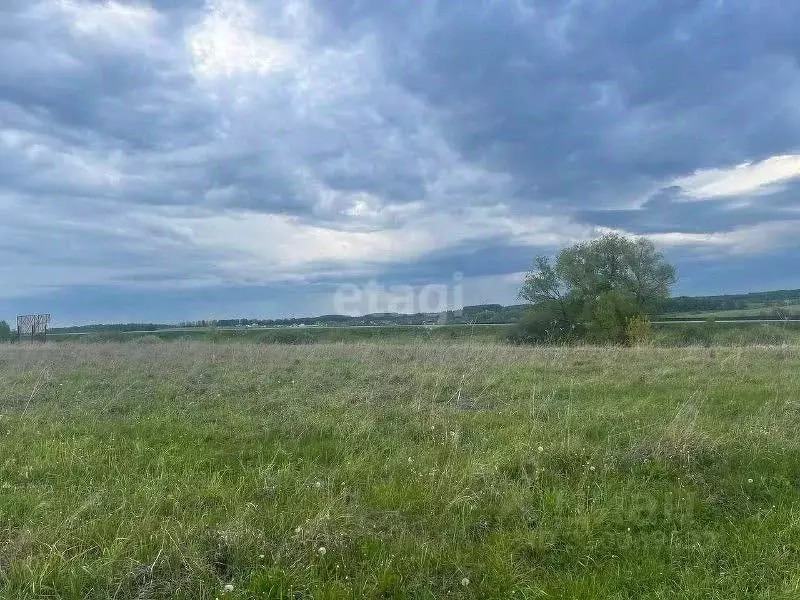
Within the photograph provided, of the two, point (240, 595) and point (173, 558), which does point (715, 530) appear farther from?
point (173, 558)

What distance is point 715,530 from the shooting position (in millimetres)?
4777

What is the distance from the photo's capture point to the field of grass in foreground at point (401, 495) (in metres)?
3.93

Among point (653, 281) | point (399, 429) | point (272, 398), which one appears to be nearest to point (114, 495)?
point (399, 429)

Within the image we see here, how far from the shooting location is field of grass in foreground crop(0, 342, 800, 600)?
12.9 feet

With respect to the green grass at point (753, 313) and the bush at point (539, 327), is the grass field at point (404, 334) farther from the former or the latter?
the green grass at point (753, 313)

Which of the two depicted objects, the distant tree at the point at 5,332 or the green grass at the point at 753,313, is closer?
the distant tree at the point at 5,332

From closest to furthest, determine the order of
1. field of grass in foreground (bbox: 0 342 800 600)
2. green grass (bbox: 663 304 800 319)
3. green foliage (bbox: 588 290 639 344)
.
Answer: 1. field of grass in foreground (bbox: 0 342 800 600)
2. green foliage (bbox: 588 290 639 344)
3. green grass (bbox: 663 304 800 319)

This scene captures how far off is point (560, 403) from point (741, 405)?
2829 mm

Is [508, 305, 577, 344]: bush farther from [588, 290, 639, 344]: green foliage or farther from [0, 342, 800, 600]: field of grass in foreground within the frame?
[0, 342, 800, 600]: field of grass in foreground

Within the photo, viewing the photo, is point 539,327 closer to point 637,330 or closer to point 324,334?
point 637,330

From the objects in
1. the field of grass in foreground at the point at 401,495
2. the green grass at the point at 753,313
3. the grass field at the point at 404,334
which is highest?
the green grass at the point at 753,313

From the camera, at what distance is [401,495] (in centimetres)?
528

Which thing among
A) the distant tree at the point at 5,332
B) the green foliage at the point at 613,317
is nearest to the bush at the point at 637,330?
the green foliage at the point at 613,317

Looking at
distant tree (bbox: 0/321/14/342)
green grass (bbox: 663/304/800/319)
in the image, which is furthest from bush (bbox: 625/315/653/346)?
distant tree (bbox: 0/321/14/342)
